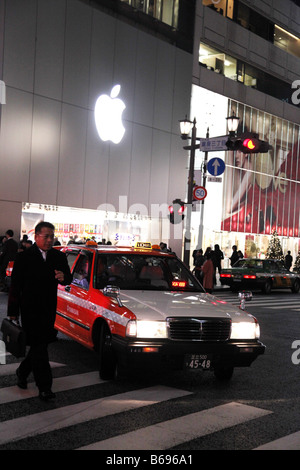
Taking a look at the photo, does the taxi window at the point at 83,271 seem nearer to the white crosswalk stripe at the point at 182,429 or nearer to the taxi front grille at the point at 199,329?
the taxi front grille at the point at 199,329

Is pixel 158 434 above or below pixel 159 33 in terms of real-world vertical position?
below

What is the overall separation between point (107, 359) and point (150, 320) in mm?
786

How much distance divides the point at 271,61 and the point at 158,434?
39853mm

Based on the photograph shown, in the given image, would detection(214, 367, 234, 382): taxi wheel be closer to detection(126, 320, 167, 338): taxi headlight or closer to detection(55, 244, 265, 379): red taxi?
detection(55, 244, 265, 379): red taxi

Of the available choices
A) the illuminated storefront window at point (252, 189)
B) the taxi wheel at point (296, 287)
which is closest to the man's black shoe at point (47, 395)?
the taxi wheel at point (296, 287)

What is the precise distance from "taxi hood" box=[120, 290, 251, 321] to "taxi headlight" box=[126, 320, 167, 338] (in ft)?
0.18

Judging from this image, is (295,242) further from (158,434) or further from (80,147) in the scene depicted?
(158,434)

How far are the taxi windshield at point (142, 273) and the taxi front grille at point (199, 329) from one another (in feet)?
4.48

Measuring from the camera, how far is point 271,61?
41969 millimetres

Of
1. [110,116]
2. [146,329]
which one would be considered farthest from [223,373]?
[110,116]

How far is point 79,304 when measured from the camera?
8.46m

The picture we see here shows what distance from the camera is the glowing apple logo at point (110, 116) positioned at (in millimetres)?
28406

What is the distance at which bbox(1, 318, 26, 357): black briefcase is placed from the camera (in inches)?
243

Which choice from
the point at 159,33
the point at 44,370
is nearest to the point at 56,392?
the point at 44,370
